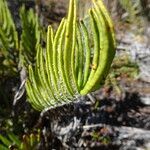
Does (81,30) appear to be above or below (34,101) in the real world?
above

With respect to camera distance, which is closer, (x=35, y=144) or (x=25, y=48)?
(x=35, y=144)

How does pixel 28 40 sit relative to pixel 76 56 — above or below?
above

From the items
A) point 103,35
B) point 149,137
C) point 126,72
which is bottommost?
point 149,137

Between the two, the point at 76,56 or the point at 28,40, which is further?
the point at 28,40

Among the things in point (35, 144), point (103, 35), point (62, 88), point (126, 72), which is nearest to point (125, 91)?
point (126, 72)

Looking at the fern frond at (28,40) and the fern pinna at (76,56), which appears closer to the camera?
the fern pinna at (76,56)

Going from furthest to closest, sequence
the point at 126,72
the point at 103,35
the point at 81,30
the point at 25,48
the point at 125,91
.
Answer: the point at 126,72, the point at 125,91, the point at 25,48, the point at 81,30, the point at 103,35

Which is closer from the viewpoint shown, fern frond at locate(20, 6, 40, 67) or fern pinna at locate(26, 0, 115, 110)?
fern pinna at locate(26, 0, 115, 110)

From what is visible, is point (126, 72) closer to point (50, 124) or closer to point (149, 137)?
point (149, 137)
